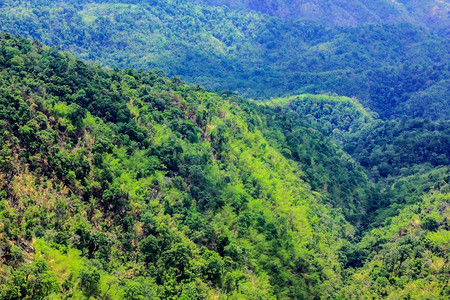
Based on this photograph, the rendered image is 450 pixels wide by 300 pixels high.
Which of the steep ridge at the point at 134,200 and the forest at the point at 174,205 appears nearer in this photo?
the steep ridge at the point at 134,200

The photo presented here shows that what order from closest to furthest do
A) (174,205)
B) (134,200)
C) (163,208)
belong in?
(134,200)
(163,208)
(174,205)

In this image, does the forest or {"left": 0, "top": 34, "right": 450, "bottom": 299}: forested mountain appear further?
the forest

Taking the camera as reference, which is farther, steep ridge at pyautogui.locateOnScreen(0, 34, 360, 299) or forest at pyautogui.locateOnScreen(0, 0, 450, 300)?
forest at pyautogui.locateOnScreen(0, 0, 450, 300)

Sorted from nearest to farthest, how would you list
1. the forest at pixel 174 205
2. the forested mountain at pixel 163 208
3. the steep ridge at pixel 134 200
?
1. the steep ridge at pixel 134 200
2. the forested mountain at pixel 163 208
3. the forest at pixel 174 205

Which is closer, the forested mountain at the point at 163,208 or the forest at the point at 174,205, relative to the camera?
the forested mountain at the point at 163,208

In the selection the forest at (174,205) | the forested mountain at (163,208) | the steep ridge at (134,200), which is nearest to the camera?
the steep ridge at (134,200)

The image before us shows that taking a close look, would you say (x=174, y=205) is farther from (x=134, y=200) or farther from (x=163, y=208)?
(x=134, y=200)

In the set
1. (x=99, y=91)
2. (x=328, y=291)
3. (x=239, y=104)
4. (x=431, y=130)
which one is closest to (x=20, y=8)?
(x=239, y=104)

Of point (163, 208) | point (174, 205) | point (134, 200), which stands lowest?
point (174, 205)

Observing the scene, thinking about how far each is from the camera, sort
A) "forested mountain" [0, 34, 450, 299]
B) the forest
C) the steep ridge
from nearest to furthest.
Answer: the steep ridge
"forested mountain" [0, 34, 450, 299]
the forest

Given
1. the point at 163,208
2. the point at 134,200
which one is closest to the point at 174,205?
the point at 163,208

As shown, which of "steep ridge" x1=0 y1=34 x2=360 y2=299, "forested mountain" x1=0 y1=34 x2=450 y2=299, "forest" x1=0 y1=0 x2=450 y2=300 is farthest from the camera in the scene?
"forest" x1=0 y1=0 x2=450 y2=300
